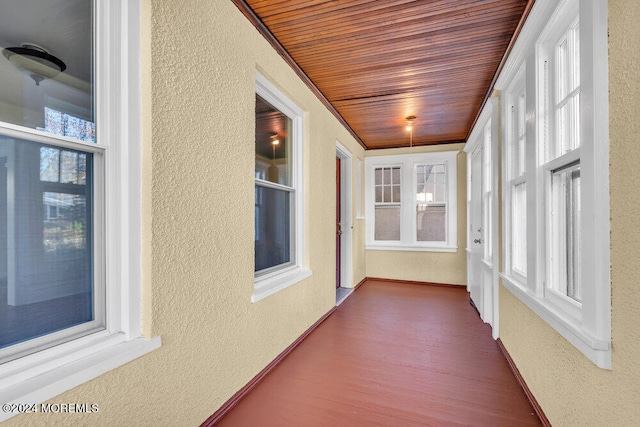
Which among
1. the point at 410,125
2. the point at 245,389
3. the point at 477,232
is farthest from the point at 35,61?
the point at 477,232

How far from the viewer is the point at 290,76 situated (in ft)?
8.61

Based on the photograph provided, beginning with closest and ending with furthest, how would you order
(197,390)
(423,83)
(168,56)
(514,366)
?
1. (168,56)
2. (197,390)
3. (514,366)
4. (423,83)

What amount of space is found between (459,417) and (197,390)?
153 cm

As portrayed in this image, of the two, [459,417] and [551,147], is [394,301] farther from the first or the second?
[551,147]

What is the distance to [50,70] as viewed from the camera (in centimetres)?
111

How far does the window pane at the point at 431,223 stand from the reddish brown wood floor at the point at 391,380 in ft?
6.59

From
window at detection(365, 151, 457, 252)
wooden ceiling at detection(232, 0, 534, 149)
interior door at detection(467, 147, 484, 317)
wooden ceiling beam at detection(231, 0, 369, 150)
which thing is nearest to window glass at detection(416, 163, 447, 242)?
window at detection(365, 151, 457, 252)

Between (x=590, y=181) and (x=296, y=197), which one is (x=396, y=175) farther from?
(x=590, y=181)

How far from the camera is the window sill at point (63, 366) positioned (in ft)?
3.04

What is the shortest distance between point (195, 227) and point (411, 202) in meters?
4.44

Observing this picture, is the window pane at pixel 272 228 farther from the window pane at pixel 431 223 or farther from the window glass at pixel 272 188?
the window pane at pixel 431 223

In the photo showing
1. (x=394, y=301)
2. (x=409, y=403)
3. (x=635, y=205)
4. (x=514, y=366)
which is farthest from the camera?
(x=394, y=301)

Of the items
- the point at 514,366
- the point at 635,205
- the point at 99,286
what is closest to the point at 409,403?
the point at 514,366

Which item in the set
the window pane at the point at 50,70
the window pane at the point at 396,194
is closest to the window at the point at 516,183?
the window pane at the point at 50,70
